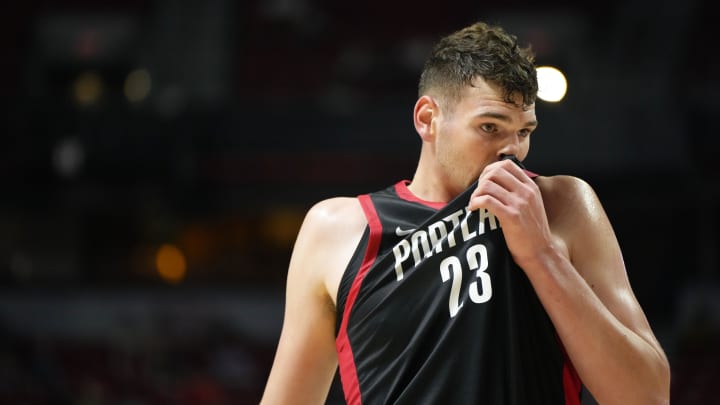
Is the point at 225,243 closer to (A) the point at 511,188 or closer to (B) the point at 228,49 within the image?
(B) the point at 228,49

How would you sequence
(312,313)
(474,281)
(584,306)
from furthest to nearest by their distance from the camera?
1. (312,313)
2. (474,281)
3. (584,306)

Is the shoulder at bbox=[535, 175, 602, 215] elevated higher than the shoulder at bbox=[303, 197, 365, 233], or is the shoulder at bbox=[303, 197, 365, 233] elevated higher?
the shoulder at bbox=[535, 175, 602, 215]

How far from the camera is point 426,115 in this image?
5.88 ft

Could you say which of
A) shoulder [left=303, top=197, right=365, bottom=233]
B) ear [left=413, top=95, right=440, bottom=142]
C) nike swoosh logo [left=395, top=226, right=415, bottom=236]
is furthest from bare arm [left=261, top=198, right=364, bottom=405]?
ear [left=413, top=95, right=440, bottom=142]

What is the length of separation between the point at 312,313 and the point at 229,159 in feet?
25.4

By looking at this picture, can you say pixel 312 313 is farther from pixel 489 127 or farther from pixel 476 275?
pixel 489 127

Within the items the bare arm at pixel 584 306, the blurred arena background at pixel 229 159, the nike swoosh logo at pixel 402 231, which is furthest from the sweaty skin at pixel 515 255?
the blurred arena background at pixel 229 159

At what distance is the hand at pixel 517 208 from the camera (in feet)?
4.90

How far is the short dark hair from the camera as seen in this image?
1647 mm

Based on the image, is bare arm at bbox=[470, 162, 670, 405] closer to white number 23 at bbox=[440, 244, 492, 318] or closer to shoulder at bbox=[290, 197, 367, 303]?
white number 23 at bbox=[440, 244, 492, 318]

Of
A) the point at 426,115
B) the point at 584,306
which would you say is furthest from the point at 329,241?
the point at 584,306

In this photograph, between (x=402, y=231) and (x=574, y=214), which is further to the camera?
(x=402, y=231)

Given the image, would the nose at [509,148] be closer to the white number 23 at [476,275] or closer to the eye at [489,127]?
the eye at [489,127]

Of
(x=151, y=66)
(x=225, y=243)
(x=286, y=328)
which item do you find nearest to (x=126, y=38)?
(x=151, y=66)
